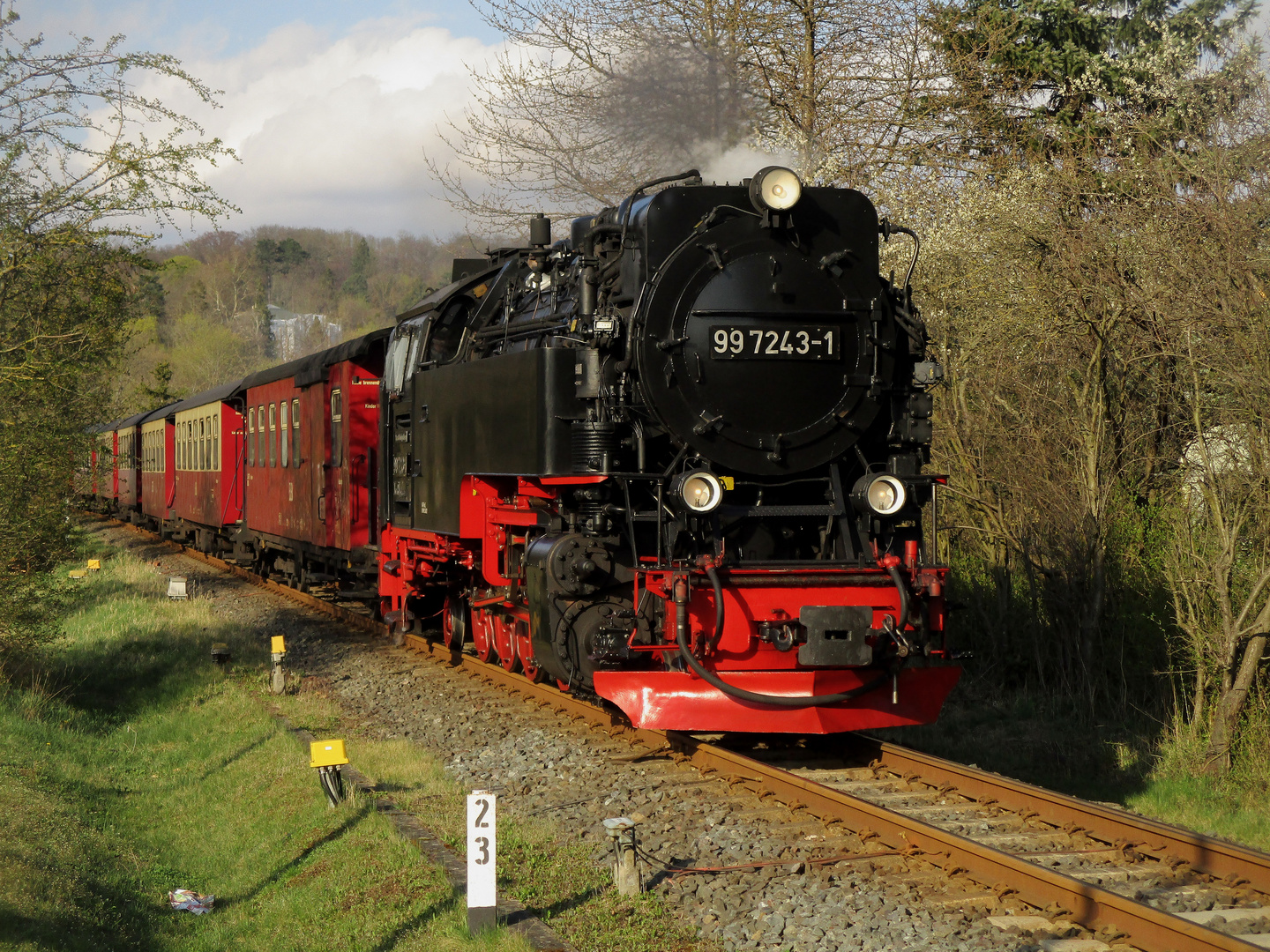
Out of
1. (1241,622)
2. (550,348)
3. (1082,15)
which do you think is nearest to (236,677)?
(550,348)

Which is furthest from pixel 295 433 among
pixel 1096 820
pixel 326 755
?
pixel 1096 820

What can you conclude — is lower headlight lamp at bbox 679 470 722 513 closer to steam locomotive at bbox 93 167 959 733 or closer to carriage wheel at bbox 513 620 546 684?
steam locomotive at bbox 93 167 959 733

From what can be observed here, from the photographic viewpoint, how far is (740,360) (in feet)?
23.6

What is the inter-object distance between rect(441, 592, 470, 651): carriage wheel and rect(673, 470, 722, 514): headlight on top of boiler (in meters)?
4.95

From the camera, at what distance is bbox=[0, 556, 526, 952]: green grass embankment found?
4.95 m

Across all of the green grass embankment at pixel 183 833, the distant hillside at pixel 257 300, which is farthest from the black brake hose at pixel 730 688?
the distant hillside at pixel 257 300

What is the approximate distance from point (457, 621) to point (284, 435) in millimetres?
6603

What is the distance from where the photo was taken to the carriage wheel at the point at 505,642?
985 cm

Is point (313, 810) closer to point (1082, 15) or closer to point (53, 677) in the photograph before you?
point (53, 677)

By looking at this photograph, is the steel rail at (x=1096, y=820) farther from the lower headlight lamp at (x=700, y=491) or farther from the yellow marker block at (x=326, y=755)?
the yellow marker block at (x=326, y=755)

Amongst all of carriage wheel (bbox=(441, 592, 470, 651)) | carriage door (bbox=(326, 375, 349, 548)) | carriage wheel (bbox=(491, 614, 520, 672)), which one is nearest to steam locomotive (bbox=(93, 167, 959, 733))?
carriage wheel (bbox=(491, 614, 520, 672))

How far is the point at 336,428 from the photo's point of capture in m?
14.1

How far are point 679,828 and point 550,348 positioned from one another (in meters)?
3.04

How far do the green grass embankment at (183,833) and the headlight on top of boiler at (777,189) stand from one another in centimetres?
413
